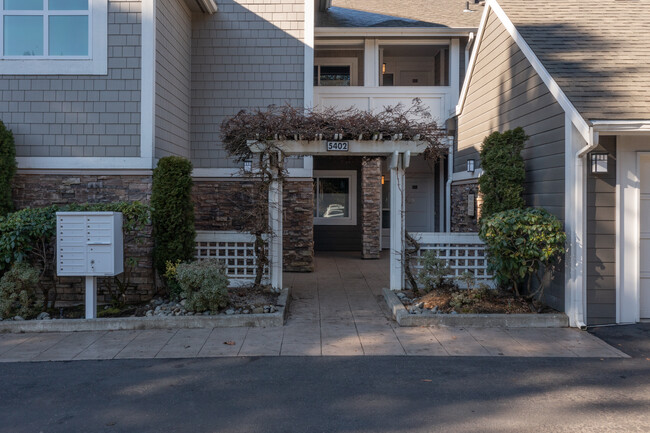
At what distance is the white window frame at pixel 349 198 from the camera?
47.1ft

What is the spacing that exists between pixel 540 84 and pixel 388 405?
17.1 ft

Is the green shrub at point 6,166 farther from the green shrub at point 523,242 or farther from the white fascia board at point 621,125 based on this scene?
the white fascia board at point 621,125

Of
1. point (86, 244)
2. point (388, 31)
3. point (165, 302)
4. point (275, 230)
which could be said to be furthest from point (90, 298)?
point (388, 31)

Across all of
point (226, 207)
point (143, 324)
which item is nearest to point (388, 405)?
point (143, 324)

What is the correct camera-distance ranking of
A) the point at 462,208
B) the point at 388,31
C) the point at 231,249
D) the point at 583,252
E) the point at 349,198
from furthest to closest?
the point at 349,198, the point at 388,31, the point at 462,208, the point at 231,249, the point at 583,252

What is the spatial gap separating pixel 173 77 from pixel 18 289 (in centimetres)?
444

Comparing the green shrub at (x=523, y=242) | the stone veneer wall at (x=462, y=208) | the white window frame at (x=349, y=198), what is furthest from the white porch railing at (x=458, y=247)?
the white window frame at (x=349, y=198)

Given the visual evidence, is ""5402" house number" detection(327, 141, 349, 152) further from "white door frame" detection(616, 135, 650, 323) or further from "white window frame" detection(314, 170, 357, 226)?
"white window frame" detection(314, 170, 357, 226)

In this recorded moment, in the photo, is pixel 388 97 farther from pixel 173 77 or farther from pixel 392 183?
pixel 173 77

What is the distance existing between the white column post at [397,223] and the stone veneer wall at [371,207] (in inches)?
165

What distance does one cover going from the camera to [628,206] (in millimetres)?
6922

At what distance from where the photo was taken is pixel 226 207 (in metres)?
11.2

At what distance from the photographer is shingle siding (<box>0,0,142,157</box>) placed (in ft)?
26.1

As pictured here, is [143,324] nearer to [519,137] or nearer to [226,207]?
[226,207]
